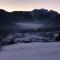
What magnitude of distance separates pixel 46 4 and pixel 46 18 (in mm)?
141

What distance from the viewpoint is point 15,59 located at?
1.80 metres

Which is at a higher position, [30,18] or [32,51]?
[30,18]

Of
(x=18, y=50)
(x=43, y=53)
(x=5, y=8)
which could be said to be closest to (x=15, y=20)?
(x=5, y=8)

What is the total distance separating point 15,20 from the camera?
6.23ft

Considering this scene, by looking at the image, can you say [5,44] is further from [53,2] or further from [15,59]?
[53,2]

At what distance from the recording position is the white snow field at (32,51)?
1813 millimetres

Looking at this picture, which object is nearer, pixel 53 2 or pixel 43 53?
pixel 43 53

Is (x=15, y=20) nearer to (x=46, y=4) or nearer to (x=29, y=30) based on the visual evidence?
(x=29, y=30)

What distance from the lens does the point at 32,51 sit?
6.08ft

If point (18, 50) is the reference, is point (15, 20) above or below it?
above

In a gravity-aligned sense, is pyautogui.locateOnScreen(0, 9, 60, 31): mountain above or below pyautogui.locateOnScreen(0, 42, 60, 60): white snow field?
above

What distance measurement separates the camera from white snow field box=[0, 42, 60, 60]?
5.95ft

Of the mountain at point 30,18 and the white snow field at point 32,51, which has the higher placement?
the mountain at point 30,18

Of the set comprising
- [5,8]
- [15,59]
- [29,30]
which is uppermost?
[5,8]
